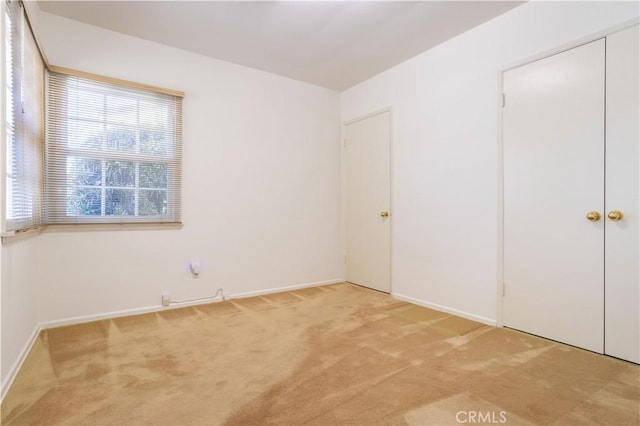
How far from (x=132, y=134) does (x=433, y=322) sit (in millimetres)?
3290

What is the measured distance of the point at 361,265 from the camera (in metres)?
4.21

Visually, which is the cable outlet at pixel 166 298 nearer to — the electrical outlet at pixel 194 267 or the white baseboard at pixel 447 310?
the electrical outlet at pixel 194 267

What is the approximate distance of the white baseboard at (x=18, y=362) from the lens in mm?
1707

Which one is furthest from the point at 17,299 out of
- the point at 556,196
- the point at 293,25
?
the point at 556,196

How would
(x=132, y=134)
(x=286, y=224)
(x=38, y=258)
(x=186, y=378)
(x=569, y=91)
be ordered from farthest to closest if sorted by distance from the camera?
(x=286, y=224) < (x=132, y=134) < (x=38, y=258) < (x=569, y=91) < (x=186, y=378)

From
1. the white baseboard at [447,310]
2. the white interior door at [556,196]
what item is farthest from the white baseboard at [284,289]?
the white interior door at [556,196]

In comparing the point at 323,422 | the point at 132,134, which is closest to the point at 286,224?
the point at 132,134

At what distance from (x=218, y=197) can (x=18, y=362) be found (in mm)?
2046

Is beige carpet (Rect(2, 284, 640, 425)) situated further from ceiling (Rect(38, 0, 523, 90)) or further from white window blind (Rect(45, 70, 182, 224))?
ceiling (Rect(38, 0, 523, 90))

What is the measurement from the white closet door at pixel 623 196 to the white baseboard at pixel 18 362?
11.9 ft

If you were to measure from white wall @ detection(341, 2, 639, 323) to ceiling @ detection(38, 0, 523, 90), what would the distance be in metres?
0.23

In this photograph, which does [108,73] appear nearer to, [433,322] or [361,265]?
[361,265]

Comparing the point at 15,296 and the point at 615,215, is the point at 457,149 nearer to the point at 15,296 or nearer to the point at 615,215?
the point at 615,215

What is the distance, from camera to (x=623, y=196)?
6.83 feet
